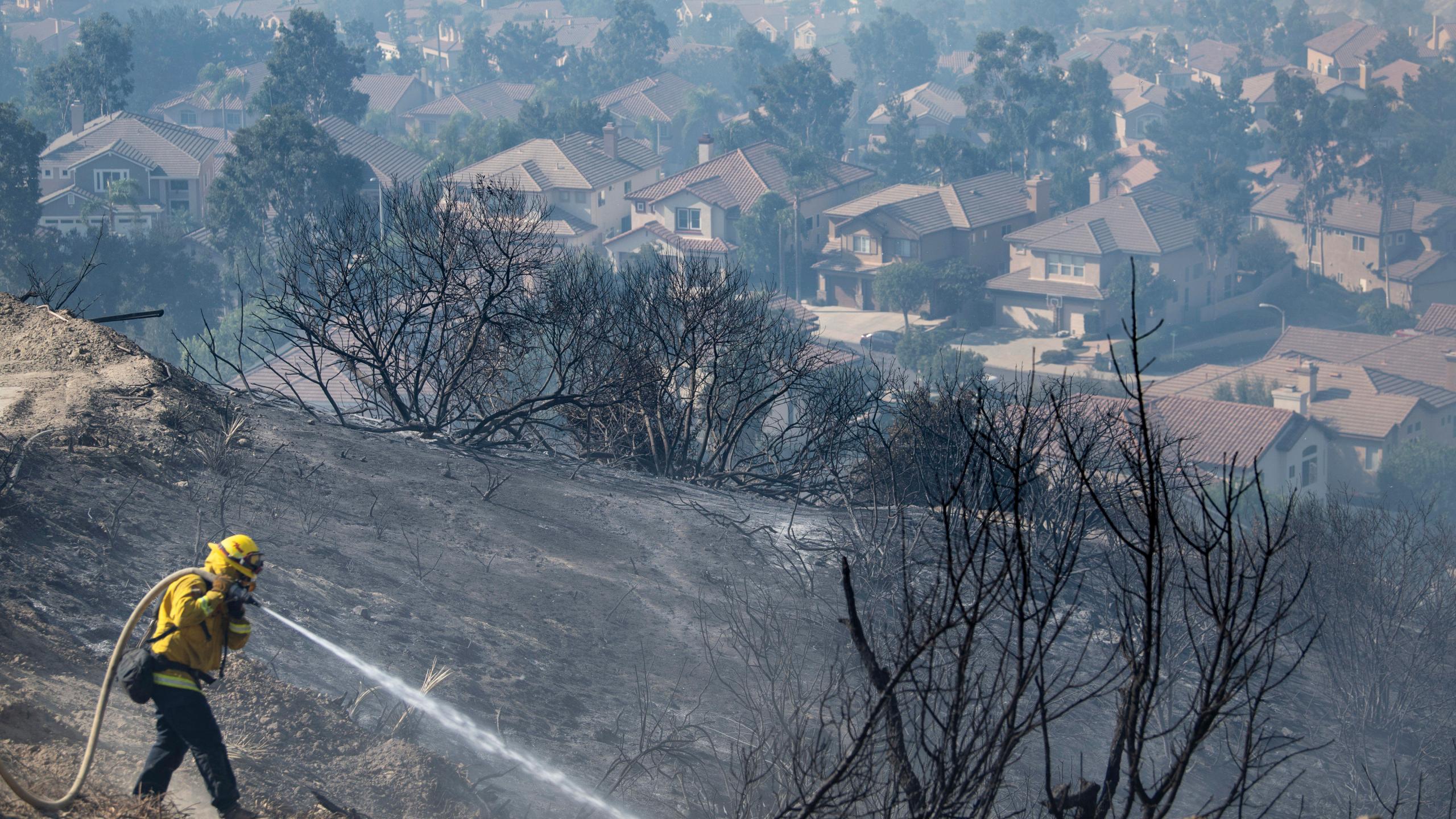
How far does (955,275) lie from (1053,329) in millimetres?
4556

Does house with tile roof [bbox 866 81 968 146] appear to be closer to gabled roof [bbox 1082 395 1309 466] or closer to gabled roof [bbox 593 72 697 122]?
gabled roof [bbox 593 72 697 122]

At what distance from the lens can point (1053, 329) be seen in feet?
171

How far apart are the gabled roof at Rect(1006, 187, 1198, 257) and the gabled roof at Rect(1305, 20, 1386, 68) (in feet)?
144

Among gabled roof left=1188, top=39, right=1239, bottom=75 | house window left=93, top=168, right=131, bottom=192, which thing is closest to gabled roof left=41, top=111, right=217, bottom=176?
house window left=93, top=168, right=131, bottom=192

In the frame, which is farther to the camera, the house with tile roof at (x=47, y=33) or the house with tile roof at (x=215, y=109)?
the house with tile roof at (x=47, y=33)

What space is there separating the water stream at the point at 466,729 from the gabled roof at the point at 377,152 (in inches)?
1980

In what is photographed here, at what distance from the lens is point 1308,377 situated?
132 feet

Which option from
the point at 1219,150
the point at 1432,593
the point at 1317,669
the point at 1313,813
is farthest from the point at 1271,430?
the point at 1219,150

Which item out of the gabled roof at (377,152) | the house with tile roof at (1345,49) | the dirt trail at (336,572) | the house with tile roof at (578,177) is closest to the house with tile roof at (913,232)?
the house with tile roof at (578,177)

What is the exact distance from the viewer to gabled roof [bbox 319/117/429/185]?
5894 cm

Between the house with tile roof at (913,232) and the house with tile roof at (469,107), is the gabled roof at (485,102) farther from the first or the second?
the house with tile roof at (913,232)

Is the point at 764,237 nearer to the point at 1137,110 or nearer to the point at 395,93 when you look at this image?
the point at 1137,110

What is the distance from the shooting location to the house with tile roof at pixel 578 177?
56.9m

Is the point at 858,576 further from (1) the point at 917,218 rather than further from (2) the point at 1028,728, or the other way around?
(1) the point at 917,218
